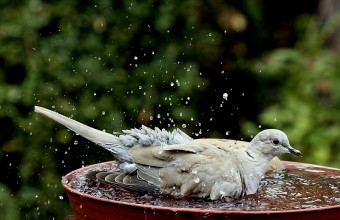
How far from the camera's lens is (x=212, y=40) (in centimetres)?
574

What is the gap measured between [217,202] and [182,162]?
7.6 inches

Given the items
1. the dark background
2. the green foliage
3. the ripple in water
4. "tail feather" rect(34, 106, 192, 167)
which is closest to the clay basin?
the ripple in water

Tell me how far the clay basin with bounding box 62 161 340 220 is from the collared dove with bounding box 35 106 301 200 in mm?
40

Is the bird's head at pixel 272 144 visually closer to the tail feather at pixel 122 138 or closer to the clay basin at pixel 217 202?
the clay basin at pixel 217 202

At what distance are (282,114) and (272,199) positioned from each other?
297 cm

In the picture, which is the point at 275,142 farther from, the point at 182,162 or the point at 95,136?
the point at 95,136

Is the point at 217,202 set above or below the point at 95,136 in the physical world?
below

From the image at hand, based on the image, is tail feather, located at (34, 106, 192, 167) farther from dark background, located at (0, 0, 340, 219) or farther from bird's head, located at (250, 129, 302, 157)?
dark background, located at (0, 0, 340, 219)

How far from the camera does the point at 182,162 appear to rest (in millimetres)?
2645

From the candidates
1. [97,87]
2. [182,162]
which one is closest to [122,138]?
[182,162]

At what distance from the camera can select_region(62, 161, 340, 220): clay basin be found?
7.58 ft

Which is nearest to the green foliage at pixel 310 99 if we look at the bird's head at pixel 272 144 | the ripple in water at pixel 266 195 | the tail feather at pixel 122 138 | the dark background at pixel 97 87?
the dark background at pixel 97 87

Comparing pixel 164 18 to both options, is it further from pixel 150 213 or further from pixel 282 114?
pixel 150 213

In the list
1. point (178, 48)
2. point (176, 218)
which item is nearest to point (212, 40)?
point (178, 48)
